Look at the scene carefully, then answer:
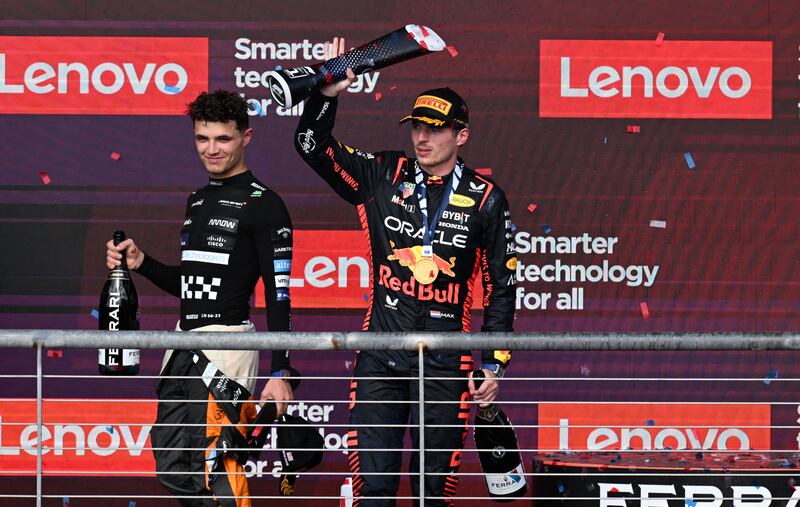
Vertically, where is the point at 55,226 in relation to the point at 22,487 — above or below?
above

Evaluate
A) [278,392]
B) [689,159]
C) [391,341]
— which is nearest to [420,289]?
[278,392]

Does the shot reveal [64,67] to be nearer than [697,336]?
No

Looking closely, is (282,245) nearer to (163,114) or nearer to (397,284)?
(397,284)

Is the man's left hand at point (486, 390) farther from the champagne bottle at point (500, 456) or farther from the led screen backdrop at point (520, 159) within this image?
the led screen backdrop at point (520, 159)

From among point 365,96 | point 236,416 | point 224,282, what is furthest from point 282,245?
point 365,96

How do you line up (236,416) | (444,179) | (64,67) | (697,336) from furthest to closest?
(64,67)
(444,179)
(236,416)
(697,336)

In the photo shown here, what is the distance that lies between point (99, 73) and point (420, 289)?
1831 millimetres

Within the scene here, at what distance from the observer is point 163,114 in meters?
4.90

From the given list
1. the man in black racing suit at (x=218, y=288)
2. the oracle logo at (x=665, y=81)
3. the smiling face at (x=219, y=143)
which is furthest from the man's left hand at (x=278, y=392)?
the oracle logo at (x=665, y=81)

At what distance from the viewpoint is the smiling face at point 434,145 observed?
12.7ft

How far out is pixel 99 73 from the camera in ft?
16.0

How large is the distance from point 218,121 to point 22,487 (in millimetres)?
2000

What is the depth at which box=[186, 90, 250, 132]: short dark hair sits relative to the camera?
3.77 m

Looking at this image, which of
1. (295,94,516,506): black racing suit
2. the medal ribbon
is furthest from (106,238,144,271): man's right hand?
the medal ribbon
